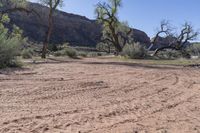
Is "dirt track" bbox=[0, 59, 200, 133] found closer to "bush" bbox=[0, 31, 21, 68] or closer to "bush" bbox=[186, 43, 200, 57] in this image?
"bush" bbox=[0, 31, 21, 68]

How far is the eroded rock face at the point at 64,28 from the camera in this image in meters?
87.6

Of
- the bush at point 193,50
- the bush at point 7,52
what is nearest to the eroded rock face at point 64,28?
A: the bush at point 193,50

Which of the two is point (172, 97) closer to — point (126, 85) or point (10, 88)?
point (126, 85)

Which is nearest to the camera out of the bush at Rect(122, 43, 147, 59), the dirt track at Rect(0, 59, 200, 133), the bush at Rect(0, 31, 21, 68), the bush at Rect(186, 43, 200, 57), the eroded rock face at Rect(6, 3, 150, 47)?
the dirt track at Rect(0, 59, 200, 133)

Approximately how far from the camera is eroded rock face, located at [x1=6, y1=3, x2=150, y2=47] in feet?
287

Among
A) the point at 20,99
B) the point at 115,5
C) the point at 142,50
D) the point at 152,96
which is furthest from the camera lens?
the point at 115,5

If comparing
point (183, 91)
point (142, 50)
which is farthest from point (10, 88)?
point (142, 50)

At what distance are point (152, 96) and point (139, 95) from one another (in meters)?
0.33

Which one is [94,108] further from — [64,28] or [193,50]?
[64,28]

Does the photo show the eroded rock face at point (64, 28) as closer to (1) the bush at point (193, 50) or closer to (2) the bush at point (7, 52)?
(1) the bush at point (193, 50)

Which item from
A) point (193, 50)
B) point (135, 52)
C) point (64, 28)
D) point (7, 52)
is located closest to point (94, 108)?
point (7, 52)

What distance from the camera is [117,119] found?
7.43m

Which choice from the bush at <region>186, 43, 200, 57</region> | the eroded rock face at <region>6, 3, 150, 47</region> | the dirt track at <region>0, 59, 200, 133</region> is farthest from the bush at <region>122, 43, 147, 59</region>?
the eroded rock face at <region>6, 3, 150, 47</region>

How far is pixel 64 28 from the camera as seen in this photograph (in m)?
100
